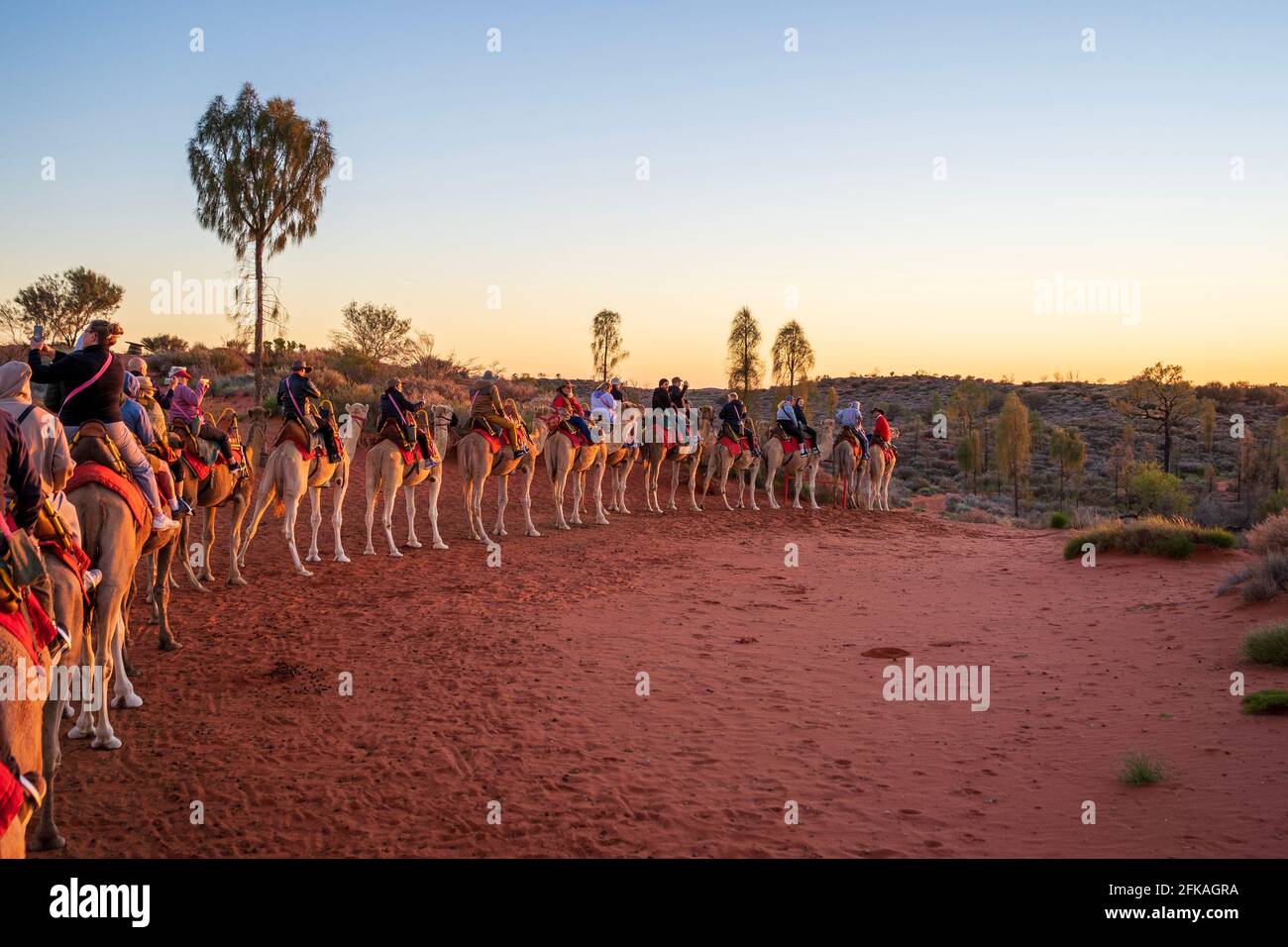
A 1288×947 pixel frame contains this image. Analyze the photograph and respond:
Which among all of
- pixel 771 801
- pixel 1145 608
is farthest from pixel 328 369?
pixel 771 801

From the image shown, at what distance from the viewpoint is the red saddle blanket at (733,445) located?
25922mm

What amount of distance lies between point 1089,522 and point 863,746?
815 inches

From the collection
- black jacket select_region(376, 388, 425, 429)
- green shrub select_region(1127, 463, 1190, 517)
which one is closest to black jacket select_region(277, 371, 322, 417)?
black jacket select_region(376, 388, 425, 429)

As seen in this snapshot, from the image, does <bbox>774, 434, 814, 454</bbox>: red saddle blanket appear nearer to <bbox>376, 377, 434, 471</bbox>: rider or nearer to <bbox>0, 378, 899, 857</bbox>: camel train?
<bbox>0, 378, 899, 857</bbox>: camel train

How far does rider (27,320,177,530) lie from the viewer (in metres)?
6.75

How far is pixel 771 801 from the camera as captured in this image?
6691 millimetres

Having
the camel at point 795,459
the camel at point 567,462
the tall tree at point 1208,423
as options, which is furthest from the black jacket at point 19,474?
the tall tree at point 1208,423

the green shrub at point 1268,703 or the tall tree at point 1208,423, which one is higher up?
the tall tree at point 1208,423

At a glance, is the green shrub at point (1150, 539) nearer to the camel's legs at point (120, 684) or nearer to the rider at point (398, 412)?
the rider at point (398, 412)

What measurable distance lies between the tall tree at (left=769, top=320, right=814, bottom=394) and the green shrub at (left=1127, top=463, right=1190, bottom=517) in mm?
18675

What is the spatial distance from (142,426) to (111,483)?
2020 mm

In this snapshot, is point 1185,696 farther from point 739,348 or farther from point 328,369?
point 739,348

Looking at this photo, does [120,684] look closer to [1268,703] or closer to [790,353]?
[1268,703]

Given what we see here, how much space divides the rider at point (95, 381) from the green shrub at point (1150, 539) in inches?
687
